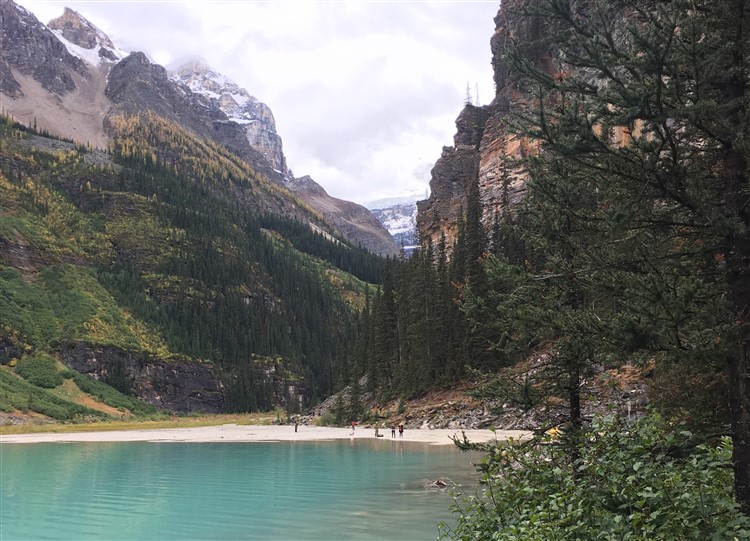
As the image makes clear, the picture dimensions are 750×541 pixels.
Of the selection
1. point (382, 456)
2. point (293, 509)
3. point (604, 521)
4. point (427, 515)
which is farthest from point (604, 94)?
point (382, 456)

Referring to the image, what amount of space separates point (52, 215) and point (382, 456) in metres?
121

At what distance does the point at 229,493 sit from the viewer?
24750 mm

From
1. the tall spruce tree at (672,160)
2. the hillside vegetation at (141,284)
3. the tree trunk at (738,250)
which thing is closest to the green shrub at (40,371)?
the hillside vegetation at (141,284)

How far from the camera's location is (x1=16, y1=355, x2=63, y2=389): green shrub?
277 ft

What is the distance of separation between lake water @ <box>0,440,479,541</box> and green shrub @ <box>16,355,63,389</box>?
4888cm

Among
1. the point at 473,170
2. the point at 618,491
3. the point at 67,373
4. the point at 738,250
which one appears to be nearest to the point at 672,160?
the point at 738,250

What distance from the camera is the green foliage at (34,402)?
69.6 m

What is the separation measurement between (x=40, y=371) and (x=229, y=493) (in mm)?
75187

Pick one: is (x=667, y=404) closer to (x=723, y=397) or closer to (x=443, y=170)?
(x=723, y=397)

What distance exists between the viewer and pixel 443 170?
10025 centimetres

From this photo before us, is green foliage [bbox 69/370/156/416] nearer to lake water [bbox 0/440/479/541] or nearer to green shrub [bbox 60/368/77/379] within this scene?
green shrub [bbox 60/368/77/379]

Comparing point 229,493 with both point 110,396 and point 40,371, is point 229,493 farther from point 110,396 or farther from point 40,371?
point 110,396

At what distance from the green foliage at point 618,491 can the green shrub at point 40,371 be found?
9022cm

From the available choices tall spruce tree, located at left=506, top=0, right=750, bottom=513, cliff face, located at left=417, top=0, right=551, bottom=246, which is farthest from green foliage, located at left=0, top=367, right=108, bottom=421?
tall spruce tree, located at left=506, top=0, right=750, bottom=513
